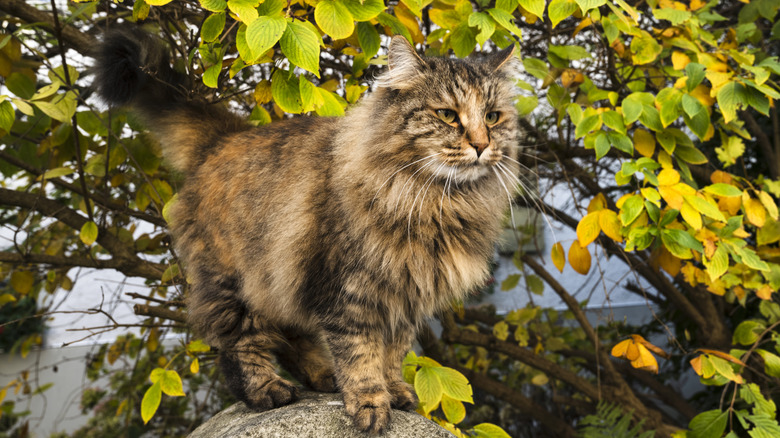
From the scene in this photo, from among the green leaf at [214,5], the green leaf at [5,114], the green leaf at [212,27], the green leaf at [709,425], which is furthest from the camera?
the green leaf at [709,425]

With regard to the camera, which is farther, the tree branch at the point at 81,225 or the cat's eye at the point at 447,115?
the tree branch at the point at 81,225

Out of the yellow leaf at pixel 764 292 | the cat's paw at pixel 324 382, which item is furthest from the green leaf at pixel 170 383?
the yellow leaf at pixel 764 292

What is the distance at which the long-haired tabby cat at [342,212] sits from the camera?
1638mm

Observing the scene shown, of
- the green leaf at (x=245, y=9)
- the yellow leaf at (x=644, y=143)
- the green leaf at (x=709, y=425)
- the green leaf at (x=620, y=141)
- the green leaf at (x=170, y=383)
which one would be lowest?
the green leaf at (x=709, y=425)

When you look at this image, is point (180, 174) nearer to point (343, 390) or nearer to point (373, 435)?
point (343, 390)

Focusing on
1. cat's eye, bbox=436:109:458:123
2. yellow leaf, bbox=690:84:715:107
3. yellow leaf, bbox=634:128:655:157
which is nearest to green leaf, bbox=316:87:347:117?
cat's eye, bbox=436:109:458:123

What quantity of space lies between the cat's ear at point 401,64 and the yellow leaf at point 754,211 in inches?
53.0

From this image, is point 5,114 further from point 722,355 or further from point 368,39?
point 722,355

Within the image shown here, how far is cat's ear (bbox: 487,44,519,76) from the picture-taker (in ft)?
5.79

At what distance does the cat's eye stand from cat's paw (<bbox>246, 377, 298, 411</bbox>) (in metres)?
0.97

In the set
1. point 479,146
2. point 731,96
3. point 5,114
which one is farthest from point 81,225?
point 731,96

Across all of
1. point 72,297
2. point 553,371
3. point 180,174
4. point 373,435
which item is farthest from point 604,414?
point 72,297

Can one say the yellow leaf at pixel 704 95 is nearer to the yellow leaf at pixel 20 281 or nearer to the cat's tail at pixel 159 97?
the cat's tail at pixel 159 97

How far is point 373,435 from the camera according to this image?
160 cm
